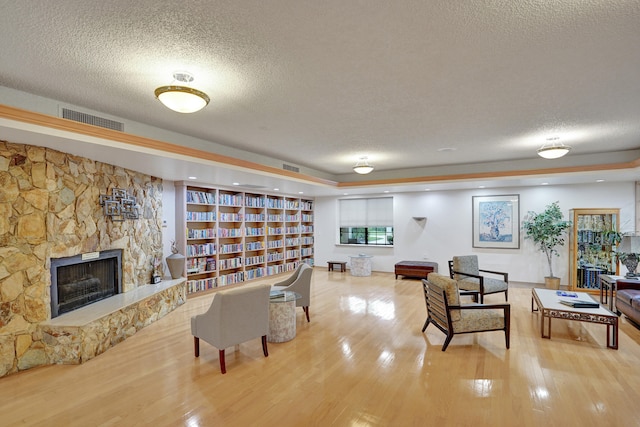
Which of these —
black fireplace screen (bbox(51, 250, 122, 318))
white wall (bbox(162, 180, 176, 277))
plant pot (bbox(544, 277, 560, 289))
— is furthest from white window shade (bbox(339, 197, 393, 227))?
black fireplace screen (bbox(51, 250, 122, 318))

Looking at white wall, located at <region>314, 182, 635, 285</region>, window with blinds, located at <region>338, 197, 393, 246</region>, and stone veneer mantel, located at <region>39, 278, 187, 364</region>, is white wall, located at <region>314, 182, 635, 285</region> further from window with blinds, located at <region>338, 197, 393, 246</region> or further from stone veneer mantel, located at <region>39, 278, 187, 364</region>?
stone veneer mantel, located at <region>39, 278, 187, 364</region>

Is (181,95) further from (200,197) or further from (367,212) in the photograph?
(367,212)

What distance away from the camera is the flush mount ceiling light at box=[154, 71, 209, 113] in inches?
102

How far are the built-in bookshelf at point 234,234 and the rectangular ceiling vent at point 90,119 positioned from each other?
2572 mm

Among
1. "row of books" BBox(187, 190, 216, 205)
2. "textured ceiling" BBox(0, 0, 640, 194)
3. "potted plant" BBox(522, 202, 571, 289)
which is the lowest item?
"potted plant" BBox(522, 202, 571, 289)

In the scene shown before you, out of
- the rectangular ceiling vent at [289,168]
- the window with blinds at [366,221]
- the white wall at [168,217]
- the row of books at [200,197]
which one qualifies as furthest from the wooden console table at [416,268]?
the white wall at [168,217]

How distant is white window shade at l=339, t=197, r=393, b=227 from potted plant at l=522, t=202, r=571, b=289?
11.7 ft

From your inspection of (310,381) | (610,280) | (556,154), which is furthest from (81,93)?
(610,280)

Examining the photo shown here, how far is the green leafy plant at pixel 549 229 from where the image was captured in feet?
22.7

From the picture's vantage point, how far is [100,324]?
12.3 feet

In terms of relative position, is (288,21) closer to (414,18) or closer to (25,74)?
(414,18)

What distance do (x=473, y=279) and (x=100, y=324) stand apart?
6.04m

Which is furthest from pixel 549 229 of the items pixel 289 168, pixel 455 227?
pixel 289 168

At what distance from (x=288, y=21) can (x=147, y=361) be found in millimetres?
3797
